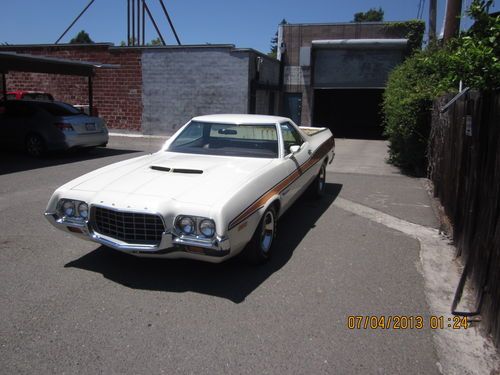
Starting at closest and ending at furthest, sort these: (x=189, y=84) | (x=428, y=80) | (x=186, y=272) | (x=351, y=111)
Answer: (x=186, y=272) → (x=428, y=80) → (x=189, y=84) → (x=351, y=111)

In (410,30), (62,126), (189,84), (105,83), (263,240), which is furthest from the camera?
(410,30)

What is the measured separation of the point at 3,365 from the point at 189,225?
5.33 feet

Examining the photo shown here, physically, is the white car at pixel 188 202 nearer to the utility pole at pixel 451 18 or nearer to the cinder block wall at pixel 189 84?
the utility pole at pixel 451 18

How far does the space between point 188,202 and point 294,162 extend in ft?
7.11

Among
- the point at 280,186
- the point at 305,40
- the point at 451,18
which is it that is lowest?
the point at 280,186

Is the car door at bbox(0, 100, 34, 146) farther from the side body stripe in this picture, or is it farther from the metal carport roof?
the side body stripe

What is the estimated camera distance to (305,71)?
20781 mm

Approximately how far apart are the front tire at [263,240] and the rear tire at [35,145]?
862 cm

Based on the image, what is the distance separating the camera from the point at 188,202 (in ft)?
12.3

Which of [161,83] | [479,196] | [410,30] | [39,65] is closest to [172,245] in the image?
[479,196]

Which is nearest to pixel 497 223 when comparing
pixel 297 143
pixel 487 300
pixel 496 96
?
pixel 487 300

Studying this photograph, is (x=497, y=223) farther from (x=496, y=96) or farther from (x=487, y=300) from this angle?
(x=496, y=96)

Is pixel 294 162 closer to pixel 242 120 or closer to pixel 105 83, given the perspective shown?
pixel 242 120

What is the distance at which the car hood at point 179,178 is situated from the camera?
396 centimetres
